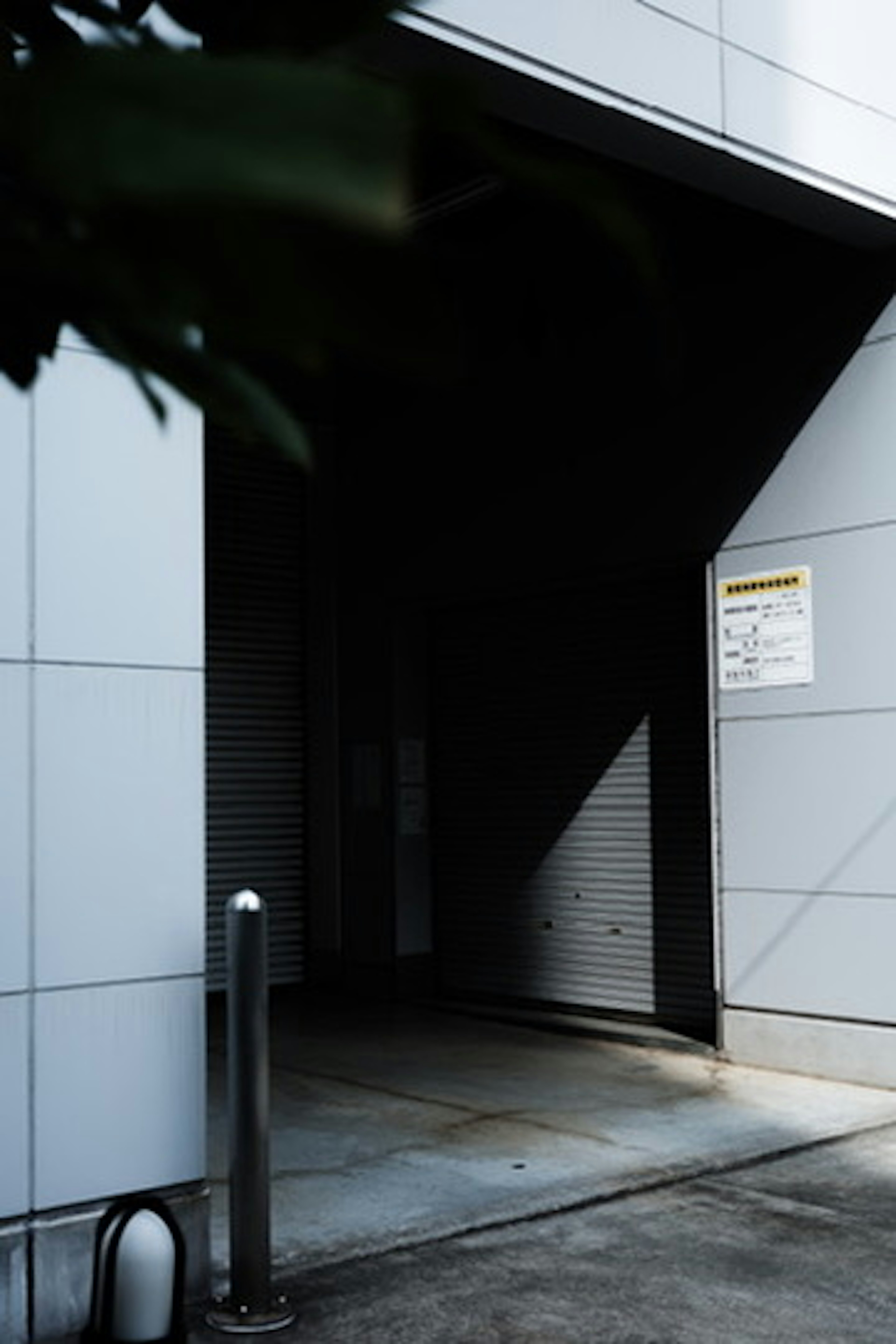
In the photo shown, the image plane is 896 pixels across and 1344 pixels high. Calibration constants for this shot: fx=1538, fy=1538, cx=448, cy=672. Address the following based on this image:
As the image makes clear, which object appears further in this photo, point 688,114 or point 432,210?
point 432,210

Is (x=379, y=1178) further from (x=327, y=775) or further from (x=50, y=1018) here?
(x=327, y=775)

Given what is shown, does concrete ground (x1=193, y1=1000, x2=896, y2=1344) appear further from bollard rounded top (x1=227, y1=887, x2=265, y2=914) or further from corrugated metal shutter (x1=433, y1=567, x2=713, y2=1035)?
bollard rounded top (x1=227, y1=887, x2=265, y2=914)

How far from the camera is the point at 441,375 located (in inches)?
21.3

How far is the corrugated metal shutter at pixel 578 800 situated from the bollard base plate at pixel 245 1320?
455 centimetres

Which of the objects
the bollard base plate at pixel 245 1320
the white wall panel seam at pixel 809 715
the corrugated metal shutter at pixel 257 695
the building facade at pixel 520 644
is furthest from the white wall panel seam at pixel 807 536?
the bollard base plate at pixel 245 1320

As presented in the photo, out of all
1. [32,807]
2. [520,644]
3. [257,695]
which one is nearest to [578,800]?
[520,644]

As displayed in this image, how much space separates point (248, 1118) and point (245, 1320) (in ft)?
1.80

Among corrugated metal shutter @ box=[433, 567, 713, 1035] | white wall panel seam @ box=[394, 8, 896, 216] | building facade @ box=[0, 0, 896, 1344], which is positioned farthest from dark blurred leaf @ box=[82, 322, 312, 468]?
corrugated metal shutter @ box=[433, 567, 713, 1035]

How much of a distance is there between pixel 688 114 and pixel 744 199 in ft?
2.61

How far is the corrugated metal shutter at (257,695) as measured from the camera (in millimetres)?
10555

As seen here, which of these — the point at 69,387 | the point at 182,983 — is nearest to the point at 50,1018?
the point at 182,983

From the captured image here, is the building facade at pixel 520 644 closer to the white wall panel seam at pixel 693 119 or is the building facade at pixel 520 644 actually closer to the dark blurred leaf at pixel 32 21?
the white wall panel seam at pixel 693 119

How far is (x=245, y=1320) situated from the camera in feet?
13.4

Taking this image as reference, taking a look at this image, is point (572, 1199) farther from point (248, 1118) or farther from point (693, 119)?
point (693, 119)
